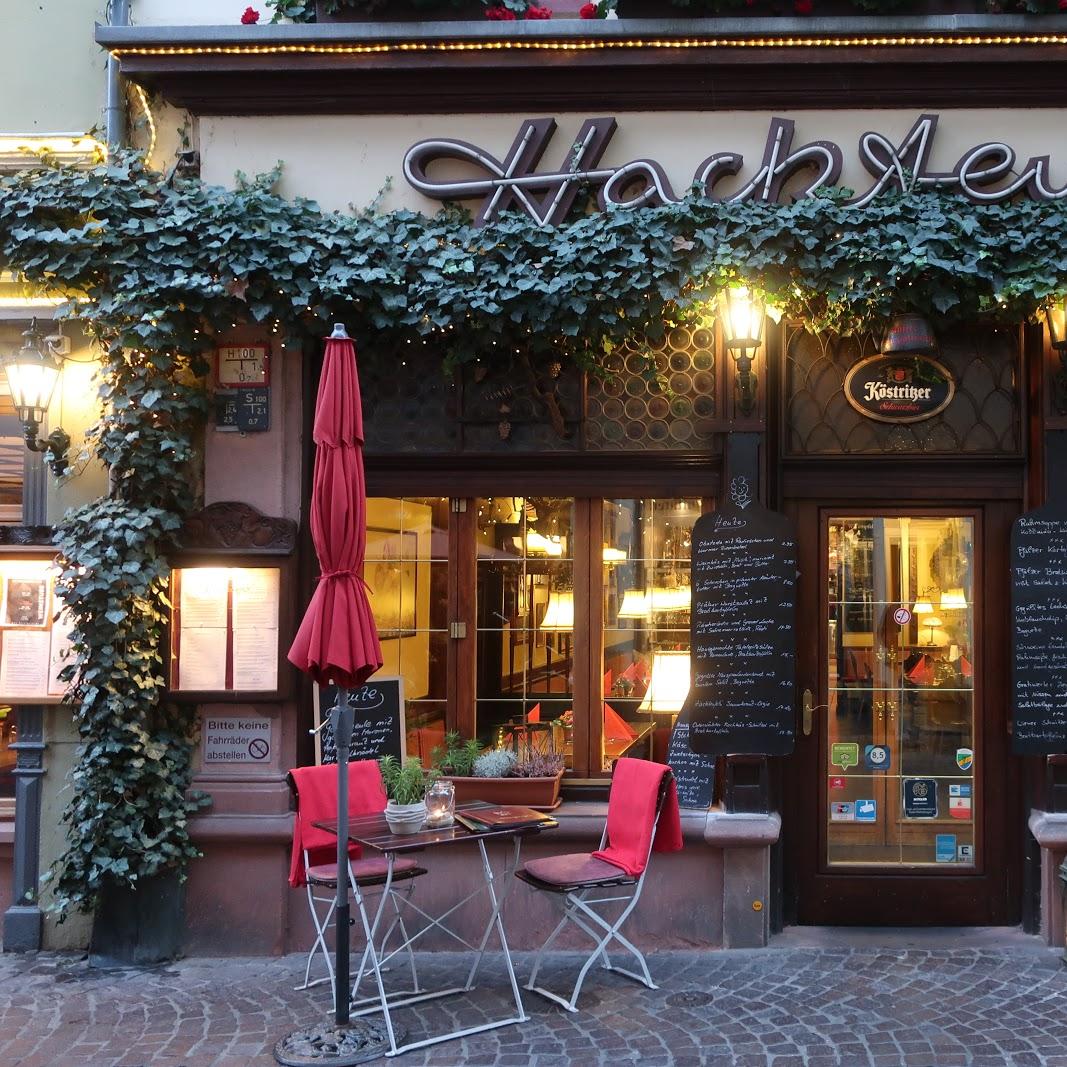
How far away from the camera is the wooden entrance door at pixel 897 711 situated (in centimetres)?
671

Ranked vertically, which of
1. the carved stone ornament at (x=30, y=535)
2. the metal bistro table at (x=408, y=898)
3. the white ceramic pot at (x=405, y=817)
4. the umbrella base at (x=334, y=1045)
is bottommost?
the umbrella base at (x=334, y=1045)

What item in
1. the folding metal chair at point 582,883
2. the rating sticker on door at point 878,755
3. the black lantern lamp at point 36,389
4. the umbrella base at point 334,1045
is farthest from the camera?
the rating sticker on door at point 878,755

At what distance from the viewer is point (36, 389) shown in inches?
248

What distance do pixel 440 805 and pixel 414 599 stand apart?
166 centimetres

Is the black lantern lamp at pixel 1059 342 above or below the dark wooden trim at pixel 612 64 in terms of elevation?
below

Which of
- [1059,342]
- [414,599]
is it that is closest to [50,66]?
[414,599]

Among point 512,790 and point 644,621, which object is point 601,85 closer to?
point 644,621

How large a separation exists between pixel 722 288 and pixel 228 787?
3979mm

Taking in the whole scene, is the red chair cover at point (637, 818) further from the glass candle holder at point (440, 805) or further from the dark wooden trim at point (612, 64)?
the dark wooden trim at point (612, 64)

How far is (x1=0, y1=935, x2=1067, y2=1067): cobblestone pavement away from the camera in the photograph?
16.4ft

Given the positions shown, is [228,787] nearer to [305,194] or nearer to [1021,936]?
[305,194]

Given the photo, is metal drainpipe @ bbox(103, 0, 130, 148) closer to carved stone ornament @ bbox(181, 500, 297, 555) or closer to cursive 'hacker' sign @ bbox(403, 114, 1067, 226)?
cursive 'hacker' sign @ bbox(403, 114, 1067, 226)

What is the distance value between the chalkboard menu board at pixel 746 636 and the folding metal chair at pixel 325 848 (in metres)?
1.88

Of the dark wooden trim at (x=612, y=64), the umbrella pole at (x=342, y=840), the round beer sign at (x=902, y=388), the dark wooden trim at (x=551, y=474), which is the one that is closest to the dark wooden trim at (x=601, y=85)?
the dark wooden trim at (x=612, y=64)
